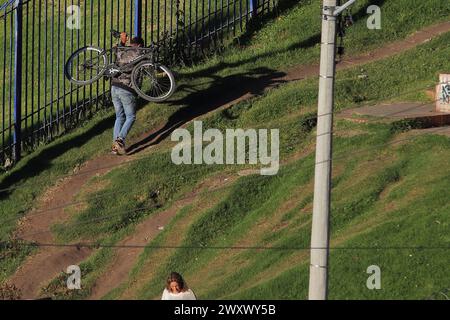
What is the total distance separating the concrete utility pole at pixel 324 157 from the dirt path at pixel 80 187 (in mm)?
4611

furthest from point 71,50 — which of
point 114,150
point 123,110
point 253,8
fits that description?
point 253,8

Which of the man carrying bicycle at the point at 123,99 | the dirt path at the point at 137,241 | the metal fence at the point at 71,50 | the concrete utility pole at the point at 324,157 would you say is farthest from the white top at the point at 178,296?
the metal fence at the point at 71,50

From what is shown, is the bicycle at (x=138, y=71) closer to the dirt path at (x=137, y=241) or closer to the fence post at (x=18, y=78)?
the fence post at (x=18, y=78)

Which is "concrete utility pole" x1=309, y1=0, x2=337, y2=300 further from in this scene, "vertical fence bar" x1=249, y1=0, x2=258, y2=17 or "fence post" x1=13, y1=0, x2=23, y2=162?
"vertical fence bar" x1=249, y1=0, x2=258, y2=17

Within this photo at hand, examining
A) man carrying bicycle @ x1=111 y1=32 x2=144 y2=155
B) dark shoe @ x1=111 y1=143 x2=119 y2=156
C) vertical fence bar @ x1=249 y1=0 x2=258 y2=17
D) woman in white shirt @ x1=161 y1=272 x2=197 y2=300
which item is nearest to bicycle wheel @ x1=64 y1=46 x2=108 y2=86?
man carrying bicycle @ x1=111 y1=32 x2=144 y2=155

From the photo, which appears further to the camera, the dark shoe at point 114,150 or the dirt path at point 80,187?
the dark shoe at point 114,150

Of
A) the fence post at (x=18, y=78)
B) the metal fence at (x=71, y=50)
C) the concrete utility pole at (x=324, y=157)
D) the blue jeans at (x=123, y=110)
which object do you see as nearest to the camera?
the concrete utility pole at (x=324, y=157)

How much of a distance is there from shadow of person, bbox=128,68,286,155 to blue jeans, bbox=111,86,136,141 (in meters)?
0.36

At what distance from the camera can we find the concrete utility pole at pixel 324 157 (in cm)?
1091

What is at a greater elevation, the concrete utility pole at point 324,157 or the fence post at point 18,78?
the fence post at point 18,78

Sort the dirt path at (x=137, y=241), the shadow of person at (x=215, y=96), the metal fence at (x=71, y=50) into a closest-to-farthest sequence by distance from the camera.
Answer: the dirt path at (x=137, y=241) → the shadow of person at (x=215, y=96) → the metal fence at (x=71, y=50)

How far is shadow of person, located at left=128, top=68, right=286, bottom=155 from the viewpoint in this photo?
1786 centimetres

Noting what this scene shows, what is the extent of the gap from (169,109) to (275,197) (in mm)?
3251

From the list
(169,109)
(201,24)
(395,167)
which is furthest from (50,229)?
(201,24)
